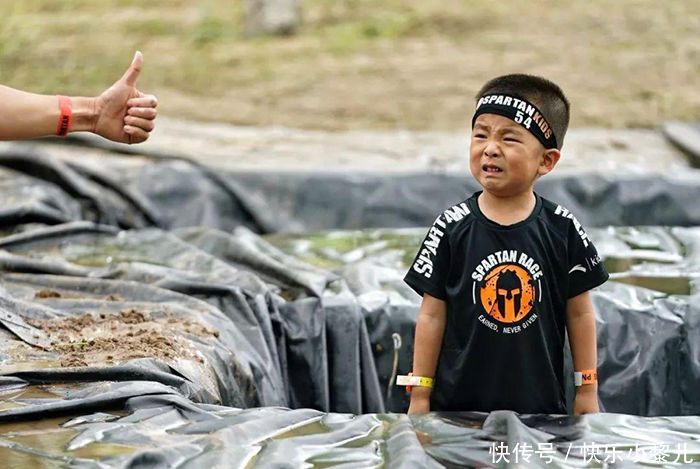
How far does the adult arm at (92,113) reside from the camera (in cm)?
338

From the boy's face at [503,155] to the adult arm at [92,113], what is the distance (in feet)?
3.69

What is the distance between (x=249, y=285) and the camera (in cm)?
405

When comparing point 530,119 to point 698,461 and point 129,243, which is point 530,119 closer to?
point 698,461

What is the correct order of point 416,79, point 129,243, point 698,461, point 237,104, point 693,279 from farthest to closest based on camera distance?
point 416,79
point 237,104
point 129,243
point 693,279
point 698,461

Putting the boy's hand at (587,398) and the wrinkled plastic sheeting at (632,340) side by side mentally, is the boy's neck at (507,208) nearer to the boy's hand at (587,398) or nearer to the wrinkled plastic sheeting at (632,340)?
the boy's hand at (587,398)

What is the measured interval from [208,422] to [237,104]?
19.6 feet

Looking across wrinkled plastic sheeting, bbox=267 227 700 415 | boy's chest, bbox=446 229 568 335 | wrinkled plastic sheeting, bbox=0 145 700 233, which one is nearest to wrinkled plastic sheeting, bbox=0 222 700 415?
wrinkled plastic sheeting, bbox=267 227 700 415

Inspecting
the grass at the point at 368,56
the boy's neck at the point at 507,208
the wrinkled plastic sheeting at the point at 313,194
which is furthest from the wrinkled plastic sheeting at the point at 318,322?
the grass at the point at 368,56

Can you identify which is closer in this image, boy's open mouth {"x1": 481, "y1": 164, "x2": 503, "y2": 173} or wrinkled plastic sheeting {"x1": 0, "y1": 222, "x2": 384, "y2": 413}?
boy's open mouth {"x1": 481, "y1": 164, "x2": 503, "y2": 173}

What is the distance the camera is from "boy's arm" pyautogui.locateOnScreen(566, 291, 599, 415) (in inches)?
122

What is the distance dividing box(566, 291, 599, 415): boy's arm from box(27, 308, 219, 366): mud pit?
1.08 m

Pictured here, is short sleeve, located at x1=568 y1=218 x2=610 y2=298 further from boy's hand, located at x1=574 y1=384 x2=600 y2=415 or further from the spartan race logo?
boy's hand, located at x1=574 y1=384 x2=600 y2=415

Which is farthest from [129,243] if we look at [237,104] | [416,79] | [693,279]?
[416,79]

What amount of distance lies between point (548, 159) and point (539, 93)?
7.2 inches
